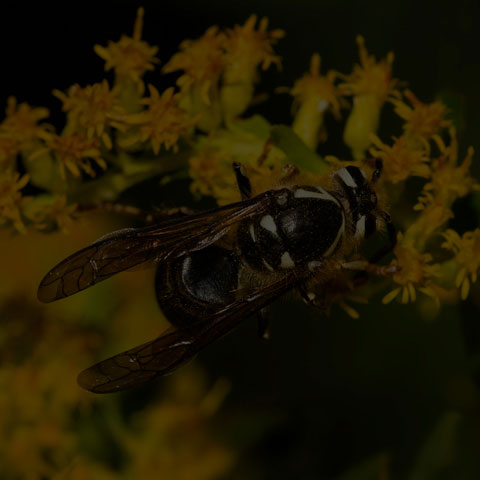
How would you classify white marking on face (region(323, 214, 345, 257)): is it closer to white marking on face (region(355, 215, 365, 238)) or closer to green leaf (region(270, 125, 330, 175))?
white marking on face (region(355, 215, 365, 238))

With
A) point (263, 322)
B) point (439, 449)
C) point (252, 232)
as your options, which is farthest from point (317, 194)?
point (439, 449)

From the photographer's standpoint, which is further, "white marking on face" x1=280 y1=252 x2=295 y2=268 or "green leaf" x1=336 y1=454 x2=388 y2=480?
"green leaf" x1=336 y1=454 x2=388 y2=480

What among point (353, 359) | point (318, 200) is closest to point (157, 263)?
point (318, 200)

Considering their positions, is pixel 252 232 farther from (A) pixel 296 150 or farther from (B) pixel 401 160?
(B) pixel 401 160

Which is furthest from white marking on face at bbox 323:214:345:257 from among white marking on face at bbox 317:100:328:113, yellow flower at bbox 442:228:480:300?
white marking on face at bbox 317:100:328:113

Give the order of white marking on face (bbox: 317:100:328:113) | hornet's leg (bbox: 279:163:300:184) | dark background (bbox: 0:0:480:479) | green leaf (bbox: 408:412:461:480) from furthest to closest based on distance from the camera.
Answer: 1. dark background (bbox: 0:0:480:479)
2. white marking on face (bbox: 317:100:328:113)
3. green leaf (bbox: 408:412:461:480)
4. hornet's leg (bbox: 279:163:300:184)

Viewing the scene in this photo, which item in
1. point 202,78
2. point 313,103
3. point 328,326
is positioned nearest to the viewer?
point 202,78
